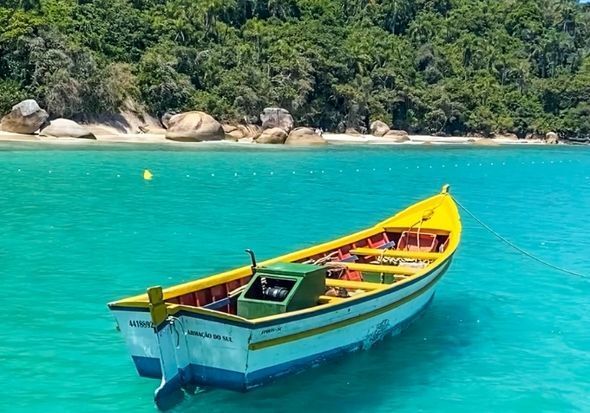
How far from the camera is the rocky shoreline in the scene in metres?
54.5

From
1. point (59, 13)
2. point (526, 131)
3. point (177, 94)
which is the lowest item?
point (526, 131)

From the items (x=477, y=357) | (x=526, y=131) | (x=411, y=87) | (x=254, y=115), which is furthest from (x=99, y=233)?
(x=526, y=131)

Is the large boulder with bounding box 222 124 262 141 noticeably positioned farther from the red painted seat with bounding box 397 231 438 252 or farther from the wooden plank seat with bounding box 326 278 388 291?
the wooden plank seat with bounding box 326 278 388 291

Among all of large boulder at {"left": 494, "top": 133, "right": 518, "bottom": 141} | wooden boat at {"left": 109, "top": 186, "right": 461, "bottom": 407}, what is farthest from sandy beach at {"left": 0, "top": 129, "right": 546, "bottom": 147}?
wooden boat at {"left": 109, "top": 186, "right": 461, "bottom": 407}

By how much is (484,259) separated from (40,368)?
13.4 metres

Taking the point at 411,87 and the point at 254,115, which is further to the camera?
the point at 411,87

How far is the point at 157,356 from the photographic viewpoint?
30.3 feet

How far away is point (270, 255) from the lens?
765 inches

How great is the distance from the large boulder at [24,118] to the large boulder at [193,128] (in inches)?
460

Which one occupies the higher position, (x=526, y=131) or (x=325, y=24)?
(x=325, y=24)

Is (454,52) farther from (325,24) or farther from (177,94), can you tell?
(177,94)

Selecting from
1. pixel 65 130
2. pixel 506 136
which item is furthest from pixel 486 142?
pixel 65 130

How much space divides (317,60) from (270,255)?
6428 cm

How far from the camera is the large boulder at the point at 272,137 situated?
67.8 m
